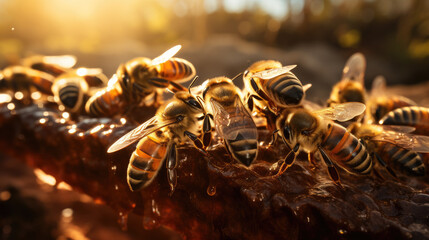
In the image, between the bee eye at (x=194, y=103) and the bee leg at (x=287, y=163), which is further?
the bee eye at (x=194, y=103)

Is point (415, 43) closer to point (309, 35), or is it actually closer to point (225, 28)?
point (309, 35)

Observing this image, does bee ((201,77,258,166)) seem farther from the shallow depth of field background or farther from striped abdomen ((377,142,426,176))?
the shallow depth of field background

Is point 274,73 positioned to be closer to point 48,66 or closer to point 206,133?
point 206,133

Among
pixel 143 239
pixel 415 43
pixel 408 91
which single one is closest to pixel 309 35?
pixel 415 43

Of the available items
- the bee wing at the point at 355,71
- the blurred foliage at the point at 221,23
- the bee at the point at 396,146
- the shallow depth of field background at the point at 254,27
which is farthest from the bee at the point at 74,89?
the blurred foliage at the point at 221,23

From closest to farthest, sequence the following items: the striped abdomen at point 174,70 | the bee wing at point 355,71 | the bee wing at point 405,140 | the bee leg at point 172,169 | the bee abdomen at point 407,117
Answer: the bee leg at point 172,169 < the bee wing at point 405,140 < the bee abdomen at point 407,117 < the striped abdomen at point 174,70 < the bee wing at point 355,71

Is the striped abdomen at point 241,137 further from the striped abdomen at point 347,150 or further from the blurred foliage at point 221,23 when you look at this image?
the blurred foliage at point 221,23

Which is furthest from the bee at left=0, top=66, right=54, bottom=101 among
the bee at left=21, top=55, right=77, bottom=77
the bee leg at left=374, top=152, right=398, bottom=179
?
the bee leg at left=374, top=152, right=398, bottom=179
